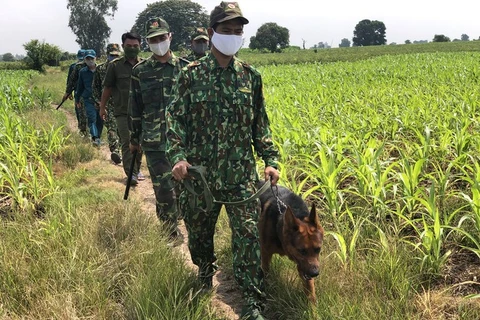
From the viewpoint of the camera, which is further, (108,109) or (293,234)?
(108,109)

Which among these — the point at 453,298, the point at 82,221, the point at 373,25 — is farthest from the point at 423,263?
the point at 373,25

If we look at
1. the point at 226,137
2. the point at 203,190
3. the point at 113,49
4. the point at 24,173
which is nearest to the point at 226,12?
the point at 226,137

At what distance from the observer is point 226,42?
2492 mm

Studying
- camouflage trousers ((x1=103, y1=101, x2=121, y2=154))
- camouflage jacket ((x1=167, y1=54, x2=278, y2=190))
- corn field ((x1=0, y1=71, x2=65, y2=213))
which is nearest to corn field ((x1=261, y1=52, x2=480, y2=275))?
camouflage jacket ((x1=167, y1=54, x2=278, y2=190))

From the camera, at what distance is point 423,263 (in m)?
2.72

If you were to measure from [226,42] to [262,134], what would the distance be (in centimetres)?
69

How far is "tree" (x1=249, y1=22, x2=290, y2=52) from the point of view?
257 feet

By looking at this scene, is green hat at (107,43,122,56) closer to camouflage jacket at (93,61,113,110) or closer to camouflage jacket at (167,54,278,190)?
camouflage jacket at (93,61,113,110)

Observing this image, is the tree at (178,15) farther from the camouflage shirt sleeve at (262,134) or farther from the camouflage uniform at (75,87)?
the camouflage shirt sleeve at (262,134)

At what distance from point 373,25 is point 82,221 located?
118m

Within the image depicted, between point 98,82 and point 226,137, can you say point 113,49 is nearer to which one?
point 98,82

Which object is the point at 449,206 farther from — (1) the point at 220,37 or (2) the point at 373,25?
(2) the point at 373,25

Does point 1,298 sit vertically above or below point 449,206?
below

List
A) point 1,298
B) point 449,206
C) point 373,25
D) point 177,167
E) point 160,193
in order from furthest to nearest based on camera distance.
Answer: point 373,25
point 160,193
point 449,206
point 1,298
point 177,167
